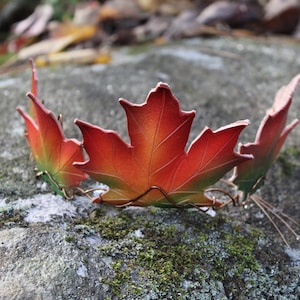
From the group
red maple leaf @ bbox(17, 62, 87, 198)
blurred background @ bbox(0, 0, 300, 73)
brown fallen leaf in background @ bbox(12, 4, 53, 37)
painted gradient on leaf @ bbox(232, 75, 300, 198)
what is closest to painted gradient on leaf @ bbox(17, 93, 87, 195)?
red maple leaf @ bbox(17, 62, 87, 198)

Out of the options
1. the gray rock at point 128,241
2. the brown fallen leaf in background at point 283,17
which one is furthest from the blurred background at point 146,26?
the gray rock at point 128,241

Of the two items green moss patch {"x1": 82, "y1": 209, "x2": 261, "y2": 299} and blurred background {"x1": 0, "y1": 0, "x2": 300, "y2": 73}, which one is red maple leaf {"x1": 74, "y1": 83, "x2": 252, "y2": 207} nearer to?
green moss patch {"x1": 82, "y1": 209, "x2": 261, "y2": 299}

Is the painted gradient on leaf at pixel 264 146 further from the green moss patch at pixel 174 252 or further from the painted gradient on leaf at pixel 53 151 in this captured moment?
the painted gradient on leaf at pixel 53 151

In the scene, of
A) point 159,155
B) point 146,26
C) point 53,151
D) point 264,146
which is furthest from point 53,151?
point 146,26

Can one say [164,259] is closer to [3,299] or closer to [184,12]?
[3,299]

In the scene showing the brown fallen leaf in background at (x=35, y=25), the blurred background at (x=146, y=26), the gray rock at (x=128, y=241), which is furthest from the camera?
the brown fallen leaf in background at (x=35, y=25)

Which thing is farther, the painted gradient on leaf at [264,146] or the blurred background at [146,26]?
the blurred background at [146,26]
